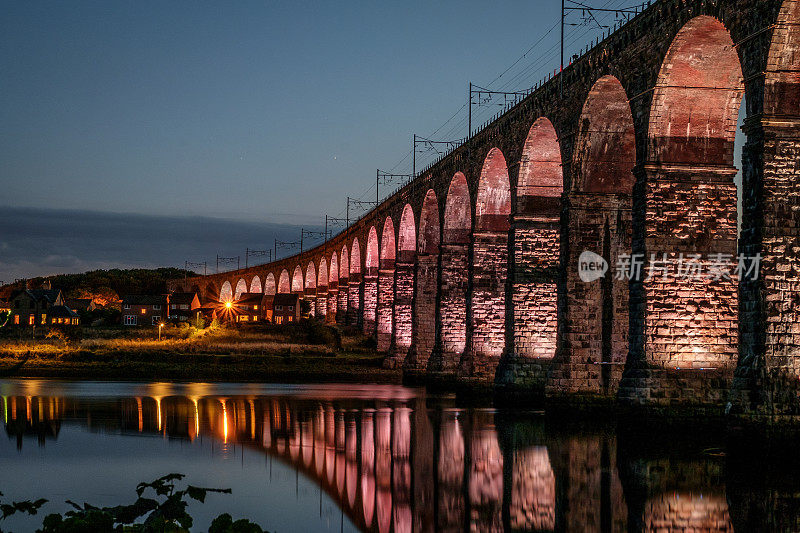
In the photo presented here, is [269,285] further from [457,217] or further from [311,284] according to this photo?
[457,217]

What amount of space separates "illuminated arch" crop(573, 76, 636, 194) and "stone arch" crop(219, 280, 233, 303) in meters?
121

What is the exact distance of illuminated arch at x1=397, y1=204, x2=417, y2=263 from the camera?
49.9m

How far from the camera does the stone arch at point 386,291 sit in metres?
55.3

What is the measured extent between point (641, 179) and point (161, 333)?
165 ft

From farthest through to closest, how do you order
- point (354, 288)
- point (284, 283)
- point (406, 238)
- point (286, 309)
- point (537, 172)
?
point (284, 283), point (286, 309), point (354, 288), point (406, 238), point (537, 172)

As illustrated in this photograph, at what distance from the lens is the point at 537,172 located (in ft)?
99.6

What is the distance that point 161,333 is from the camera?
66.8 m

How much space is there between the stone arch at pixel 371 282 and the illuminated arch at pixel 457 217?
19737 mm

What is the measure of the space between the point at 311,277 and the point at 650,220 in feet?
260

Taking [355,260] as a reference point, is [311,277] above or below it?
below

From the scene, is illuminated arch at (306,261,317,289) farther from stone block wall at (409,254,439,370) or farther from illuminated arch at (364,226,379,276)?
stone block wall at (409,254,439,370)

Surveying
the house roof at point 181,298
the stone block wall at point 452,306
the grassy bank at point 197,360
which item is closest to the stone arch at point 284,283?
the house roof at point 181,298

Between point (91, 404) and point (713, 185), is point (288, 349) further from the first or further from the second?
point (713, 185)

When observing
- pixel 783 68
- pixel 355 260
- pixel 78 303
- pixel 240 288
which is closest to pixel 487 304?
pixel 783 68
